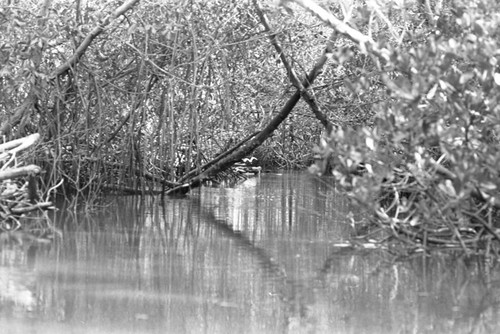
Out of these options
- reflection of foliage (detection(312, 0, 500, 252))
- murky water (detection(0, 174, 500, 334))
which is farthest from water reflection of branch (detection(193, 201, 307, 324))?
reflection of foliage (detection(312, 0, 500, 252))

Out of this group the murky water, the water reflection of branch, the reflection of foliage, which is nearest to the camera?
the murky water

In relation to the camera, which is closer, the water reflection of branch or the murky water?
the murky water

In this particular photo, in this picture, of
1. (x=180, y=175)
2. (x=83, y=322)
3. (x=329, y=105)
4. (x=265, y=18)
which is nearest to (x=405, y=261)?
(x=83, y=322)

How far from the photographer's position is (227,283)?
24.1 ft

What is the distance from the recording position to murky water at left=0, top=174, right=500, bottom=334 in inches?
239

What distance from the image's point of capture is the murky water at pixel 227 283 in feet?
19.9

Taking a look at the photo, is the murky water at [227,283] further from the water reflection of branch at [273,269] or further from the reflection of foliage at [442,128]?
the reflection of foliage at [442,128]

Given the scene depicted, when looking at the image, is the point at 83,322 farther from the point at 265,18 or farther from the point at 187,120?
the point at 187,120

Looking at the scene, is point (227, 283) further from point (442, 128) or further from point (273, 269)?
point (442, 128)

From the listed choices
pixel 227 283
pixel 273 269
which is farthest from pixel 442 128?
pixel 273 269

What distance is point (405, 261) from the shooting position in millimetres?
8344

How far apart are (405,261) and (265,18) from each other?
473cm

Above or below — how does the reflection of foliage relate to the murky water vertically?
above

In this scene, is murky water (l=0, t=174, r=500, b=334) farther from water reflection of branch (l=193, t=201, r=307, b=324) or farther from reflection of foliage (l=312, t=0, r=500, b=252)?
reflection of foliage (l=312, t=0, r=500, b=252)
